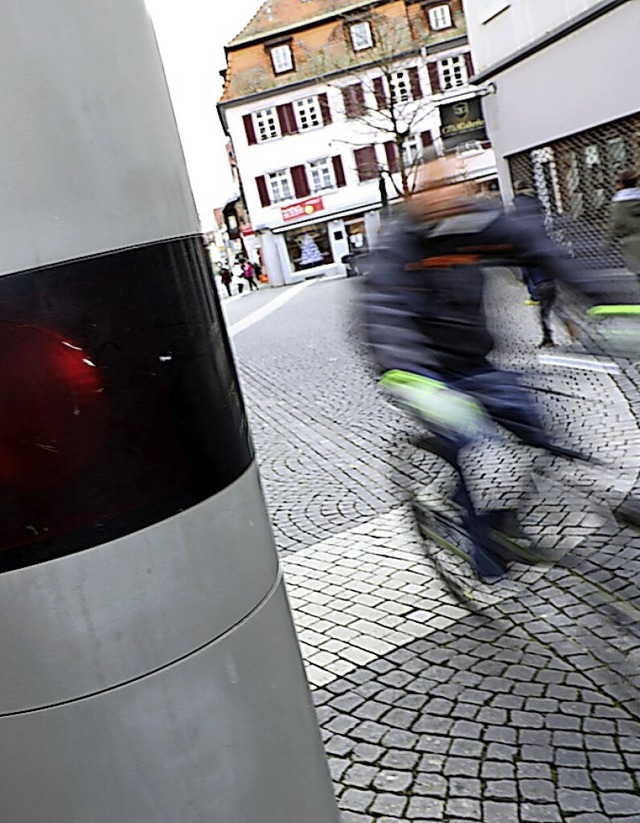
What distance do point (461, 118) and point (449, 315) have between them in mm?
18705

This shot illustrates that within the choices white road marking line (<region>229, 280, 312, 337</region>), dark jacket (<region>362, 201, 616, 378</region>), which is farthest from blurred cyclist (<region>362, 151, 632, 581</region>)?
white road marking line (<region>229, 280, 312, 337</region>)

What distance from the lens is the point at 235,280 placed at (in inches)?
2490

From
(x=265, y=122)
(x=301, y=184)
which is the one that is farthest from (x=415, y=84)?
(x=265, y=122)

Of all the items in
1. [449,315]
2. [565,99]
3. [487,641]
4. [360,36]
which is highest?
[360,36]

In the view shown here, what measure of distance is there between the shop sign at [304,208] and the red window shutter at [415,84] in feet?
22.6

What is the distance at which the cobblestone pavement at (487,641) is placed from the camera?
3.24m

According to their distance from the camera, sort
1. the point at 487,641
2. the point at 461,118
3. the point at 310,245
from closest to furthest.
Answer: the point at 487,641, the point at 461,118, the point at 310,245

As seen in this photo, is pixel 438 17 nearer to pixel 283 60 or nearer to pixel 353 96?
pixel 353 96

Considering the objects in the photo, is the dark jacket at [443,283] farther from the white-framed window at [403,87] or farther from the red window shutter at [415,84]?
the red window shutter at [415,84]

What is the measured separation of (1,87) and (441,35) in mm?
48589

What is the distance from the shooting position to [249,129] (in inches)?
1907

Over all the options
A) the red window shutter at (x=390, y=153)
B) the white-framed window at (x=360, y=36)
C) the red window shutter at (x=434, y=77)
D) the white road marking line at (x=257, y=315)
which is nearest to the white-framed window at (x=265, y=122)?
the white-framed window at (x=360, y=36)

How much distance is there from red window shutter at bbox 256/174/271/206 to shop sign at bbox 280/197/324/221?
95 centimetres

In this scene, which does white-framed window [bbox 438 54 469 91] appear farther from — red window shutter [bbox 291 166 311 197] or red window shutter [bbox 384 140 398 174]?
red window shutter [bbox 291 166 311 197]
